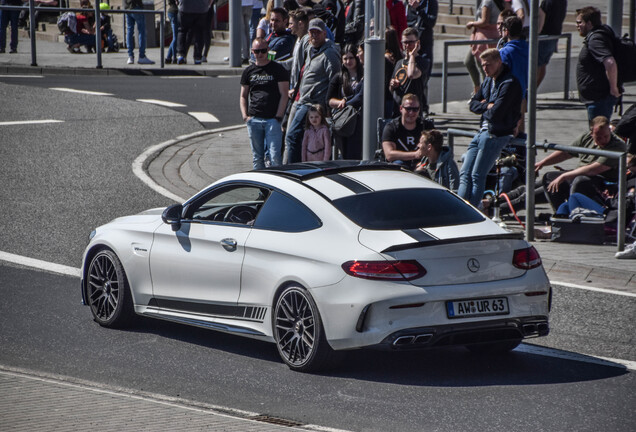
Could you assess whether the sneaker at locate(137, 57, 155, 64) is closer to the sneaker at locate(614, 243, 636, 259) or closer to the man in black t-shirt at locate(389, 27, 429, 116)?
the man in black t-shirt at locate(389, 27, 429, 116)

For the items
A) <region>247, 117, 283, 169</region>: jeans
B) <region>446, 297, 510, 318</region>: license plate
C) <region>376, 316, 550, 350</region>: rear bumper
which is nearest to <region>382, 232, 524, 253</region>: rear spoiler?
<region>446, 297, 510, 318</region>: license plate

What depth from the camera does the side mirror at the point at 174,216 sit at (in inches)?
362

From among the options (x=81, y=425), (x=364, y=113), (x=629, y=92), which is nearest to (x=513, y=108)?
(x=364, y=113)

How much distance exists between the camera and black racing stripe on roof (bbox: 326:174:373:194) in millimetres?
8438

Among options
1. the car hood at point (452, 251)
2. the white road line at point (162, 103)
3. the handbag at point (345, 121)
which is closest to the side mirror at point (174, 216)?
the car hood at point (452, 251)

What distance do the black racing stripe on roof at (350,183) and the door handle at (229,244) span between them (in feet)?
2.76

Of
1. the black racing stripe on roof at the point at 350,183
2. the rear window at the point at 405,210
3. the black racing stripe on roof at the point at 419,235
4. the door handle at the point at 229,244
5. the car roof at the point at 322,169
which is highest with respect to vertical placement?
the car roof at the point at 322,169

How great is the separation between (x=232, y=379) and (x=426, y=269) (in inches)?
58.6

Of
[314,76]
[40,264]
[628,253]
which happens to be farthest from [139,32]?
[628,253]

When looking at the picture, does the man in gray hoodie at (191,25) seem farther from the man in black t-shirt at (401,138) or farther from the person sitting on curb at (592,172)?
Answer: the person sitting on curb at (592,172)

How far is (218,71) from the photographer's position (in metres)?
28.7

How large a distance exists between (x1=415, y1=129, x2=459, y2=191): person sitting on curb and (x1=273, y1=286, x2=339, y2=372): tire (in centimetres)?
465

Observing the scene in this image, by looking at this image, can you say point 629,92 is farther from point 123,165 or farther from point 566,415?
point 566,415

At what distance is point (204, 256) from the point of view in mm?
8852
